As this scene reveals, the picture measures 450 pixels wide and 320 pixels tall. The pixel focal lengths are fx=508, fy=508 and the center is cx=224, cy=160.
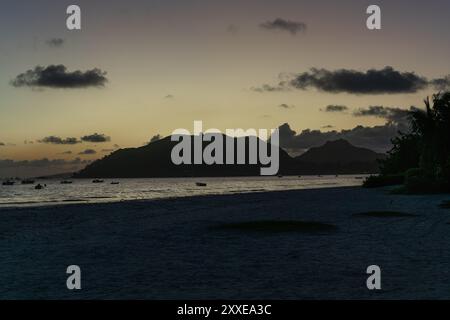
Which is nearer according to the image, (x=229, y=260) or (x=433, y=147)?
(x=229, y=260)

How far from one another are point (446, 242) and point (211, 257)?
10.3 metres

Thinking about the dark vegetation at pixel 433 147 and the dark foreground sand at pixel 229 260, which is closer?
the dark foreground sand at pixel 229 260

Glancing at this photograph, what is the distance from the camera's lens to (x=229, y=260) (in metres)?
18.3

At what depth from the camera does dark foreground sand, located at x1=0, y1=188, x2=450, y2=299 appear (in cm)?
1348

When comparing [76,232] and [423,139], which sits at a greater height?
[423,139]

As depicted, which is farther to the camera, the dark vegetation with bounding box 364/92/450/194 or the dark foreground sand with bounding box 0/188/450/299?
the dark vegetation with bounding box 364/92/450/194

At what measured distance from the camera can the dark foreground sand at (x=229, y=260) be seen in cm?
1348

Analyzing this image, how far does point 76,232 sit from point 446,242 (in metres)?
19.6

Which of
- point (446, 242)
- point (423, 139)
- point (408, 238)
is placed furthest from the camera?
point (423, 139)
